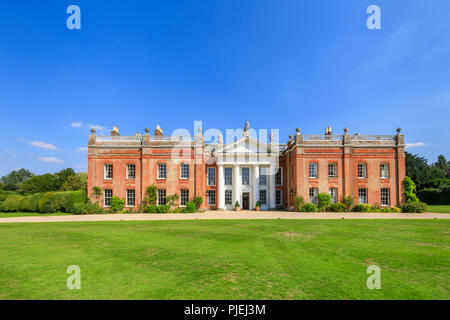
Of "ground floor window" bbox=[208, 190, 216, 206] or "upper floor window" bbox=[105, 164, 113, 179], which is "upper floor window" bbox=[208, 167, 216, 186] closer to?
"ground floor window" bbox=[208, 190, 216, 206]

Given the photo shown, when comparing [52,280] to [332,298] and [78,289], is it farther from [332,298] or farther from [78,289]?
[332,298]

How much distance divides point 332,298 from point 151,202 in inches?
955

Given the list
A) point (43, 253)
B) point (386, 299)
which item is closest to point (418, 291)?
point (386, 299)

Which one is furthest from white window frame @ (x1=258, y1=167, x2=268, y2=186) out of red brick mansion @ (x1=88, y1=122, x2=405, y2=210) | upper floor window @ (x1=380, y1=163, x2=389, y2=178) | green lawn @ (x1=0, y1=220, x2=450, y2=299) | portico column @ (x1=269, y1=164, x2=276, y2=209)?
green lawn @ (x1=0, y1=220, x2=450, y2=299)

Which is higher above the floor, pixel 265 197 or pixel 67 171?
pixel 67 171

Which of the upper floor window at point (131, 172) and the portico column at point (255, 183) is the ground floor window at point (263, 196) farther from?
the upper floor window at point (131, 172)

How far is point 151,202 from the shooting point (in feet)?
84.8

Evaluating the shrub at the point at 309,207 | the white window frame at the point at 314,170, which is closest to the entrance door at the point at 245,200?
the shrub at the point at 309,207

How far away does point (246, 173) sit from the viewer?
1174 inches

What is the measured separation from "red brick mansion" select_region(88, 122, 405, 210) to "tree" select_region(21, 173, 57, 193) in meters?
18.8

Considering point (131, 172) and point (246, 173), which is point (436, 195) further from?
point (131, 172)

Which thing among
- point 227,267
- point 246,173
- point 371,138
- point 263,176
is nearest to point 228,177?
point 246,173

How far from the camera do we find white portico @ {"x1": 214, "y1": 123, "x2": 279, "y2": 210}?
28.8 meters
